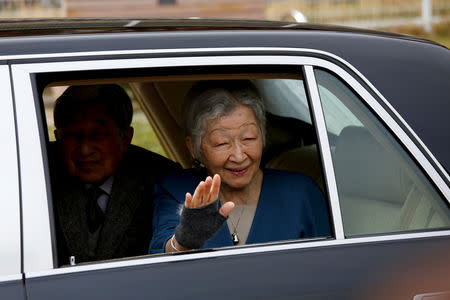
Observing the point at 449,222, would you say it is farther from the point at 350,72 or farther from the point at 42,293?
the point at 42,293

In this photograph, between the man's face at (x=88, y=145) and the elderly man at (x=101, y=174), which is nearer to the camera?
the elderly man at (x=101, y=174)

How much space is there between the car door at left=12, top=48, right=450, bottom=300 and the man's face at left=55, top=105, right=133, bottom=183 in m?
0.75

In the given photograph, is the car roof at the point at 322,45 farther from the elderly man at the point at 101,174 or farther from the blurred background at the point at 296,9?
the blurred background at the point at 296,9

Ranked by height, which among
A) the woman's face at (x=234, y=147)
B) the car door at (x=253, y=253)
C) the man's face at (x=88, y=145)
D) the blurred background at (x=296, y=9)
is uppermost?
the blurred background at (x=296, y=9)

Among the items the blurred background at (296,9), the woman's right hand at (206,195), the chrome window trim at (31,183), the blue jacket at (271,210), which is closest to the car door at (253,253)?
the chrome window trim at (31,183)

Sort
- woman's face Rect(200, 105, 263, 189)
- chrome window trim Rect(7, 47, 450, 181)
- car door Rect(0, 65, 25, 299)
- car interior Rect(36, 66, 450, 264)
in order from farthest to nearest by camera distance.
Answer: woman's face Rect(200, 105, 263, 189) → car interior Rect(36, 66, 450, 264) → chrome window trim Rect(7, 47, 450, 181) → car door Rect(0, 65, 25, 299)

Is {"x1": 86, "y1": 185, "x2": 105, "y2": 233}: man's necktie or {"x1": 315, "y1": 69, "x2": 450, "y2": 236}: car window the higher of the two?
{"x1": 86, "y1": 185, "x2": 105, "y2": 233}: man's necktie

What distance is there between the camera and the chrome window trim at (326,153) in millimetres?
2254

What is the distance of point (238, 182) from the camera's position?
271 cm

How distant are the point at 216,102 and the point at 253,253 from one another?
2.26ft

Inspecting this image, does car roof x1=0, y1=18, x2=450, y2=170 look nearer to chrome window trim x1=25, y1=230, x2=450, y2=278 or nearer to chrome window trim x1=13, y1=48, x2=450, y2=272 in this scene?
chrome window trim x1=13, y1=48, x2=450, y2=272

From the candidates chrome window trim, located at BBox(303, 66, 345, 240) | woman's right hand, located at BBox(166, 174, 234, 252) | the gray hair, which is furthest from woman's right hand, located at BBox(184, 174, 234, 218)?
the gray hair

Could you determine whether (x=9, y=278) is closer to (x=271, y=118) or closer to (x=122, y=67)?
(x=122, y=67)

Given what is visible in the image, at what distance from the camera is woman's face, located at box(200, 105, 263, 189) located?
2689 mm
